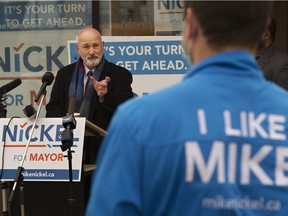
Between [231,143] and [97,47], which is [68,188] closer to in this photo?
[97,47]

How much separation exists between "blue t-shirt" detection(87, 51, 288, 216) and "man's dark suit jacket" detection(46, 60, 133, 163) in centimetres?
439

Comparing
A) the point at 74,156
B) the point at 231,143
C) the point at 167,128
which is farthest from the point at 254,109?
the point at 74,156

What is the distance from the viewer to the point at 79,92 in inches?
250

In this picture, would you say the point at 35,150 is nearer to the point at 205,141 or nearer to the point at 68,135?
the point at 68,135

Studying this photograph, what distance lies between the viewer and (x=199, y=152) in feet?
5.32

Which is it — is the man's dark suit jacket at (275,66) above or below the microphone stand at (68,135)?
above

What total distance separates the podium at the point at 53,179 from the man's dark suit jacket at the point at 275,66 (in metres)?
1.53

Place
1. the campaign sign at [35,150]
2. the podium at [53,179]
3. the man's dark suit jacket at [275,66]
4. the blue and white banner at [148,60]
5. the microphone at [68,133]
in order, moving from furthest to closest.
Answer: the blue and white banner at [148,60] → the man's dark suit jacket at [275,66] → the campaign sign at [35,150] → the podium at [53,179] → the microphone at [68,133]

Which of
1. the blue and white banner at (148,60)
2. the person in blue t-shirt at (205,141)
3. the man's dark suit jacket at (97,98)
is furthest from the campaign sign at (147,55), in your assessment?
the person in blue t-shirt at (205,141)

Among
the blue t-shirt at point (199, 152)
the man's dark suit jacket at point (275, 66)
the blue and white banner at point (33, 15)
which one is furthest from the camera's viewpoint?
the blue and white banner at point (33, 15)

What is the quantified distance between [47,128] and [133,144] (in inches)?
164

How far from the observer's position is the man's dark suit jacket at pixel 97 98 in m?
6.14

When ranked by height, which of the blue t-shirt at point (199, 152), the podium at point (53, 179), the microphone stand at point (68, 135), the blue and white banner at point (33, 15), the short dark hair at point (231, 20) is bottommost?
the podium at point (53, 179)

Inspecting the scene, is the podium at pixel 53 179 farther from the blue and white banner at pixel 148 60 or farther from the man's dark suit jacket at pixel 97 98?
the blue and white banner at pixel 148 60
